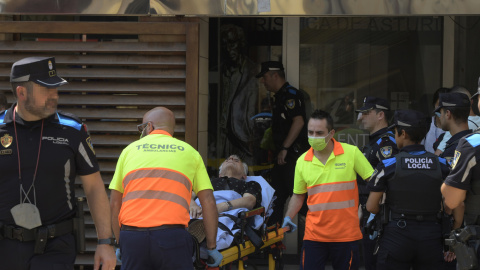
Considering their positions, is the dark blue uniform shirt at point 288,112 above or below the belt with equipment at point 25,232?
above

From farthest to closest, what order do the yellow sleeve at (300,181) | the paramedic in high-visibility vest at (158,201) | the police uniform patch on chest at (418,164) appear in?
the yellow sleeve at (300,181) < the police uniform patch on chest at (418,164) < the paramedic in high-visibility vest at (158,201)

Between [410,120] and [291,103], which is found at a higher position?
[291,103]

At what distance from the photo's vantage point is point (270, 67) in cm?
820

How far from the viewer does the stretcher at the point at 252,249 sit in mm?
6035

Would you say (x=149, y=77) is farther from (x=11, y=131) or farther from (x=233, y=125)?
(x=11, y=131)

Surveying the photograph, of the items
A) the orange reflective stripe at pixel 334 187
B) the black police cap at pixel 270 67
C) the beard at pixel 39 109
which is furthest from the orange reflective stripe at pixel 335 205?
the black police cap at pixel 270 67

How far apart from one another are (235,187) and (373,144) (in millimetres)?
1551

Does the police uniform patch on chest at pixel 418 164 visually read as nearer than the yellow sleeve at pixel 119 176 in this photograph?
No

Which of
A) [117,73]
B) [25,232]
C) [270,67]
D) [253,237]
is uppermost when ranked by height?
[270,67]

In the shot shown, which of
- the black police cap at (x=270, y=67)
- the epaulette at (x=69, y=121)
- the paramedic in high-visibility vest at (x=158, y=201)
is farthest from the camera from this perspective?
the black police cap at (x=270, y=67)

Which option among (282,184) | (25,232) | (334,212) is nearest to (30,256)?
(25,232)

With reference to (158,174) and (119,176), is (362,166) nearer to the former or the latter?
(158,174)

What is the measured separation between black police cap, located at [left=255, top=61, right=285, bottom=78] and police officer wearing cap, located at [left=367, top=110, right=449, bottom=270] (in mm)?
3102

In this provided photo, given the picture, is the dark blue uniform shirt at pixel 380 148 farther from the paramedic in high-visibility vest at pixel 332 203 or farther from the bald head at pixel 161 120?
the bald head at pixel 161 120
